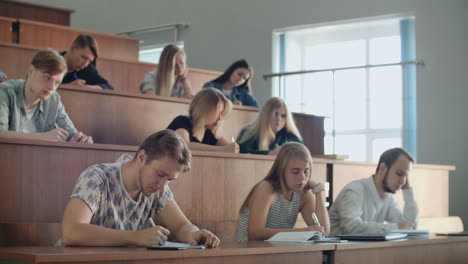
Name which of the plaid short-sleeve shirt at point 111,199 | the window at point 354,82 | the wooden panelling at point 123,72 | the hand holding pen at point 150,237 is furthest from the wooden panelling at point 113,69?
the hand holding pen at point 150,237

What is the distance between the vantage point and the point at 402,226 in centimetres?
396

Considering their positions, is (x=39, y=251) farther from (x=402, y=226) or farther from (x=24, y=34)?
(x=24, y=34)

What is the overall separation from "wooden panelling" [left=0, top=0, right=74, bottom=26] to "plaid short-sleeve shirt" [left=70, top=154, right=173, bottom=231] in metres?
6.00

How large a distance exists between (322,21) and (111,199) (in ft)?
19.7

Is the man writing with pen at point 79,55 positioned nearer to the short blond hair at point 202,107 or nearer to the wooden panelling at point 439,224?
the short blond hair at point 202,107

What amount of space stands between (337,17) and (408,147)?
1653 millimetres

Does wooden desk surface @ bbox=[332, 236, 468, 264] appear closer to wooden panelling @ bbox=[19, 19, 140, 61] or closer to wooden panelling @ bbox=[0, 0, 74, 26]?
wooden panelling @ bbox=[19, 19, 140, 61]

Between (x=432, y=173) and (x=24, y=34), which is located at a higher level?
(x=24, y=34)

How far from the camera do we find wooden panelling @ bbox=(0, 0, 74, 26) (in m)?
8.05

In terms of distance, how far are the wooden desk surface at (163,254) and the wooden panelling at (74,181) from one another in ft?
1.84

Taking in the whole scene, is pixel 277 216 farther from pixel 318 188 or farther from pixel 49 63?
pixel 49 63

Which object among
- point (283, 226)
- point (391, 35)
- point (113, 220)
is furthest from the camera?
point (391, 35)

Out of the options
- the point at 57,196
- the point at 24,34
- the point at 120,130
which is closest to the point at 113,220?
the point at 57,196

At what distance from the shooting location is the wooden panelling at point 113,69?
5438 millimetres
